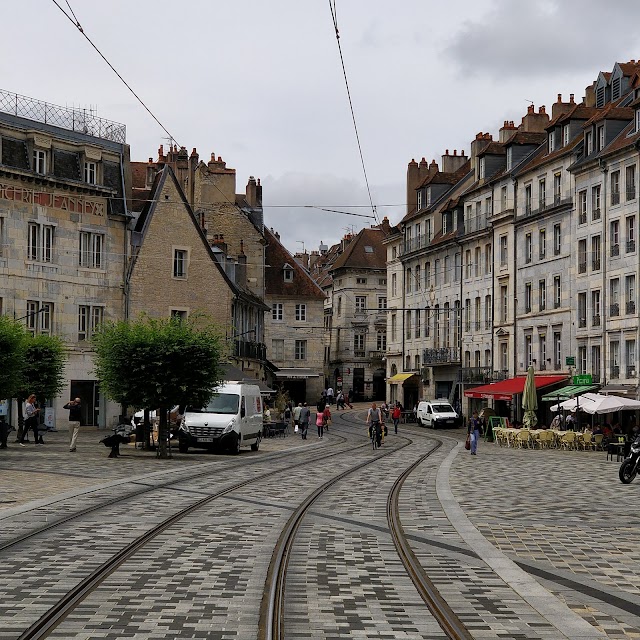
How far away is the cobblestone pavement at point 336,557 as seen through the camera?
9102 millimetres

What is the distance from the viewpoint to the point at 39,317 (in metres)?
51.2

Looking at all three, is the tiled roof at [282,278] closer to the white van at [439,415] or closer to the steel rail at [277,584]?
the white van at [439,415]

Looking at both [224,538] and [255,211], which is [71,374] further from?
[224,538]

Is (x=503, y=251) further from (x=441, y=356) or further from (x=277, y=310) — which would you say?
(x=277, y=310)

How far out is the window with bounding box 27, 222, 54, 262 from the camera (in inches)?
1999

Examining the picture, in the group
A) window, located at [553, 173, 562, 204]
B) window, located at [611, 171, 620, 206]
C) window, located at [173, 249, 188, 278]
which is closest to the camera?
window, located at [611, 171, 620, 206]

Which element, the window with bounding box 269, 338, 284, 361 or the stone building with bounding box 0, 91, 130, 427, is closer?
the stone building with bounding box 0, 91, 130, 427

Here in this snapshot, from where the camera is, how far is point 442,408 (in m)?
68.8

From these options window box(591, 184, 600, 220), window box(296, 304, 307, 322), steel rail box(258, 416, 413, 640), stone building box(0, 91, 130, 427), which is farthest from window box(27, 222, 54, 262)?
window box(296, 304, 307, 322)

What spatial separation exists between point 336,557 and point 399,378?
237 ft

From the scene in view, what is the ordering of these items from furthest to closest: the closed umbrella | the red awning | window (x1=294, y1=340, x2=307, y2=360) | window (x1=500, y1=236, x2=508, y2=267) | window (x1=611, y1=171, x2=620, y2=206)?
window (x1=294, y1=340, x2=307, y2=360)
window (x1=500, y1=236, x2=508, y2=267)
the red awning
window (x1=611, y1=171, x2=620, y2=206)
the closed umbrella

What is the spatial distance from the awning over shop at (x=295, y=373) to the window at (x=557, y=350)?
36.3 meters

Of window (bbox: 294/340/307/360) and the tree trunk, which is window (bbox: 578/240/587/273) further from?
window (bbox: 294/340/307/360)

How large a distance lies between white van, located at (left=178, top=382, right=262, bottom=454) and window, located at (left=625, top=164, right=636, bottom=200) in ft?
75.4
